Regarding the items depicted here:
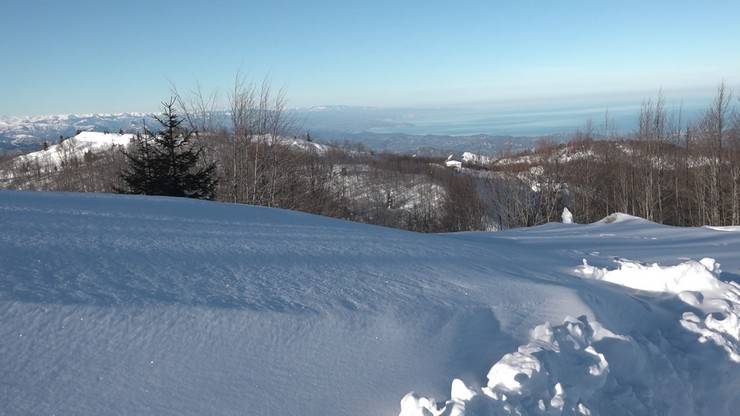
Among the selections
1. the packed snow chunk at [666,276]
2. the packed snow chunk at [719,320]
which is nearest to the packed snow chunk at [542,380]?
the packed snow chunk at [719,320]

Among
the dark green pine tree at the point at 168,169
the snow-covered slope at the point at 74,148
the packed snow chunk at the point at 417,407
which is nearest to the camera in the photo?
the packed snow chunk at the point at 417,407

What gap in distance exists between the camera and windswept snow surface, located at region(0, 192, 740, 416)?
7.60ft

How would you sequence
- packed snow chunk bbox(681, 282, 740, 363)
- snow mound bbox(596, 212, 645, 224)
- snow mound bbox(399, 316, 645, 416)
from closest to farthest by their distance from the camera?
snow mound bbox(399, 316, 645, 416)
packed snow chunk bbox(681, 282, 740, 363)
snow mound bbox(596, 212, 645, 224)

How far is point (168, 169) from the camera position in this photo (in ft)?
56.1

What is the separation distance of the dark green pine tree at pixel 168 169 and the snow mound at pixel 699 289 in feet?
48.7

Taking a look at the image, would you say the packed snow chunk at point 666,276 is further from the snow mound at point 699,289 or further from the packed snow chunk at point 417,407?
the packed snow chunk at point 417,407

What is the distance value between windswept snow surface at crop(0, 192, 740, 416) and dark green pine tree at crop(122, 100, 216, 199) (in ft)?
40.5

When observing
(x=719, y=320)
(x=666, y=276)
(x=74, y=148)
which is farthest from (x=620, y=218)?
(x=74, y=148)

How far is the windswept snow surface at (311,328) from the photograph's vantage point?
7.60 ft

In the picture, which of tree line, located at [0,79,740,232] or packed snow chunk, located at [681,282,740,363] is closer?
packed snow chunk, located at [681,282,740,363]

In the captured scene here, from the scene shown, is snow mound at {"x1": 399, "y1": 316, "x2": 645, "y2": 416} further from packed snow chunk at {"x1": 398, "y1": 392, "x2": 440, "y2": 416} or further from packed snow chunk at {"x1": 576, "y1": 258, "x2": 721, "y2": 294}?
packed snow chunk at {"x1": 576, "y1": 258, "x2": 721, "y2": 294}

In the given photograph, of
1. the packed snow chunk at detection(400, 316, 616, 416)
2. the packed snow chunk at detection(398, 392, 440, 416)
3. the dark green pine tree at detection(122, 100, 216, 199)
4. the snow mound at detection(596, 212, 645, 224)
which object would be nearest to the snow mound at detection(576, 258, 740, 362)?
the packed snow chunk at detection(400, 316, 616, 416)

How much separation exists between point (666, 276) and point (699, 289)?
0.30 m

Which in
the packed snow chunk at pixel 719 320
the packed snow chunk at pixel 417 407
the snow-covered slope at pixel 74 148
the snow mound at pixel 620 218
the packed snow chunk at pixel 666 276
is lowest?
the snow mound at pixel 620 218
